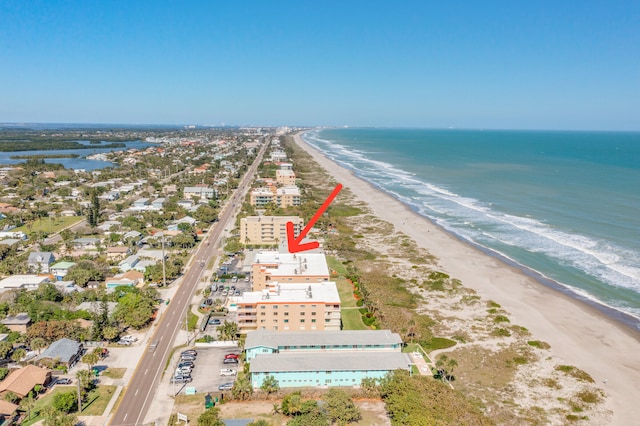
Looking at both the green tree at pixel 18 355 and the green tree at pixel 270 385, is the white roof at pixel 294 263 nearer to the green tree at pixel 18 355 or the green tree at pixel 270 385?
the green tree at pixel 270 385

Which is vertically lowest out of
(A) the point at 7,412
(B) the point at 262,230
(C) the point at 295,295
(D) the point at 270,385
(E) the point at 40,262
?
(D) the point at 270,385

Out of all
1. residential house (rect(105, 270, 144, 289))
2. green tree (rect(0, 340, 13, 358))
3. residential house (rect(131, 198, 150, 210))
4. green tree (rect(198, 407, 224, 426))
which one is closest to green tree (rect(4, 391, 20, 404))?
green tree (rect(0, 340, 13, 358))

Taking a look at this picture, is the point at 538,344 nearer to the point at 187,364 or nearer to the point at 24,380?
the point at 187,364

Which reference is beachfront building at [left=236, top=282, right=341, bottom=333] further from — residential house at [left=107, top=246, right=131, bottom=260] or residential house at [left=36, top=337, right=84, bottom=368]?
residential house at [left=107, top=246, right=131, bottom=260]

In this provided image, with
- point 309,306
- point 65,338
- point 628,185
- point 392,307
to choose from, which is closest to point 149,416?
point 65,338

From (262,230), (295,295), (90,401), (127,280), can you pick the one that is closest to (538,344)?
(295,295)
